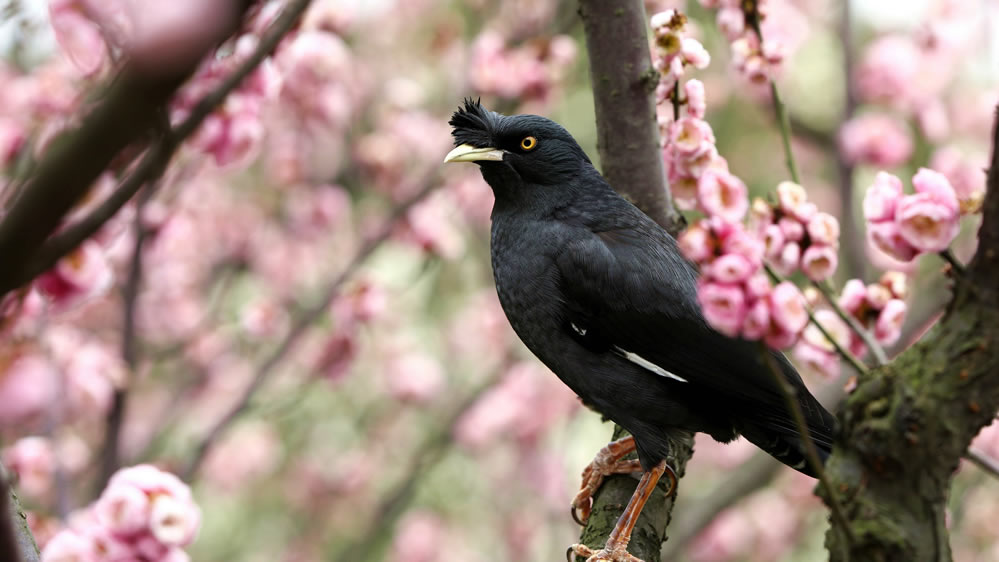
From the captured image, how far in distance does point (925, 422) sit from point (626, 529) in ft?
4.34

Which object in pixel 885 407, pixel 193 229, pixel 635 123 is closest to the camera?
pixel 885 407

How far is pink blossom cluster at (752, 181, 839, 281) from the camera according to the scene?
87.0 inches

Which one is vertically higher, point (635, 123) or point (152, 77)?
point (635, 123)

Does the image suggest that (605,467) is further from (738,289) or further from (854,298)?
(738,289)

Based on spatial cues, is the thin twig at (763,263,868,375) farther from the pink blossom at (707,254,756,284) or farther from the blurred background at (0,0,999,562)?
the blurred background at (0,0,999,562)

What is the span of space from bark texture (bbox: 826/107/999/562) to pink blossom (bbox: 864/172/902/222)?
1.74 feet

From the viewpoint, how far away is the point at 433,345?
859 cm

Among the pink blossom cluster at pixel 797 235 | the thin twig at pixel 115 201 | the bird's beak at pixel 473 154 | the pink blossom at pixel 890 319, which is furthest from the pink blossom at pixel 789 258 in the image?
the thin twig at pixel 115 201

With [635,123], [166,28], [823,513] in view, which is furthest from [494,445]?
[166,28]

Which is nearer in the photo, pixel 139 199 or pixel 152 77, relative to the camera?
pixel 152 77

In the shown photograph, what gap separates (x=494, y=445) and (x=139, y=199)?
3843 millimetres

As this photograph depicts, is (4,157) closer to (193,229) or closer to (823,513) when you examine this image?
(193,229)

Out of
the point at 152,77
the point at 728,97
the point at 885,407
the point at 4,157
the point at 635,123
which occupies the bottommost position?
the point at 152,77

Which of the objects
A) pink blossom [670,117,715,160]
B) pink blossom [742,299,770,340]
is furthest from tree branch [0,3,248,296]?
pink blossom [670,117,715,160]
